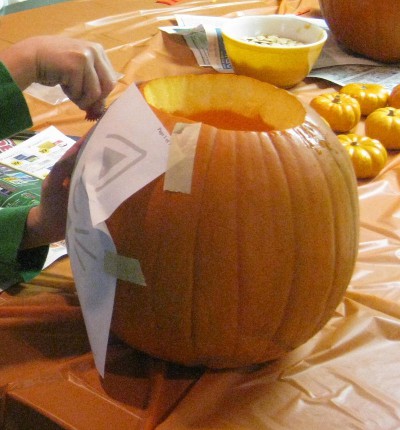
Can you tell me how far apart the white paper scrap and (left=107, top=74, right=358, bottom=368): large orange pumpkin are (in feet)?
0.06

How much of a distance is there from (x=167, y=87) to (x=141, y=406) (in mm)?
275

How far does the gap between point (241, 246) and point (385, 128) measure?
1.95ft

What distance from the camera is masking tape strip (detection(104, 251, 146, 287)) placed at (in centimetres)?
45

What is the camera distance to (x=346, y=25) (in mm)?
1286

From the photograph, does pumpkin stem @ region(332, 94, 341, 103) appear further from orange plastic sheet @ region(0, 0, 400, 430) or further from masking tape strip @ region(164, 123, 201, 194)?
masking tape strip @ region(164, 123, 201, 194)

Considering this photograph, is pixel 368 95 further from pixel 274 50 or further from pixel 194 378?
pixel 194 378

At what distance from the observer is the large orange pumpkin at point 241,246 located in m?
0.44

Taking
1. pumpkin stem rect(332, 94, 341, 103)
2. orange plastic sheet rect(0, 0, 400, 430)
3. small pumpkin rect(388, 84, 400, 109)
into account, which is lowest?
orange plastic sheet rect(0, 0, 400, 430)

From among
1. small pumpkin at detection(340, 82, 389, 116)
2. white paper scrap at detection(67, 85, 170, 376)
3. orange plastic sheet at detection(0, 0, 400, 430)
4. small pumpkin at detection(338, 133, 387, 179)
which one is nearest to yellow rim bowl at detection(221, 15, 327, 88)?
small pumpkin at detection(340, 82, 389, 116)

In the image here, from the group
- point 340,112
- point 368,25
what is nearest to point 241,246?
point 340,112

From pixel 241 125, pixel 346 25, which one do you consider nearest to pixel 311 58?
pixel 346 25

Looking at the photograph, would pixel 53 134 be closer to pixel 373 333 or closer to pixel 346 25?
pixel 373 333

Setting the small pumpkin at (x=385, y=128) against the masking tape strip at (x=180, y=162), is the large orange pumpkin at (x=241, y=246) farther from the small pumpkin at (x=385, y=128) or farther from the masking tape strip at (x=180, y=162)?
the small pumpkin at (x=385, y=128)

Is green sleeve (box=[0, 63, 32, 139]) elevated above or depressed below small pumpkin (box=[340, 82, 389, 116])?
above
